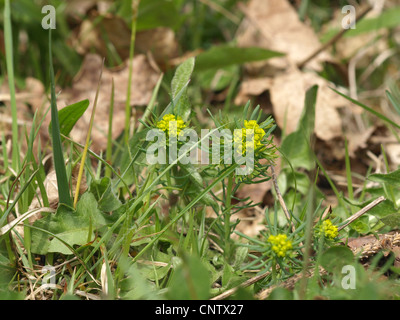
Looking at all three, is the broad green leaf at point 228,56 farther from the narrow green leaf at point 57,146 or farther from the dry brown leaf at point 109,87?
the narrow green leaf at point 57,146

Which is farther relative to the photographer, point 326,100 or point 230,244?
point 326,100

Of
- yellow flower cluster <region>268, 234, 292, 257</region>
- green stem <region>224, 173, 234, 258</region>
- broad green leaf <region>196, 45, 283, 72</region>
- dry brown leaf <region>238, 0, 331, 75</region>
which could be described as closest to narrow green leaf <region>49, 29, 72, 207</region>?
green stem <region>224, 173, 234, 258</region>

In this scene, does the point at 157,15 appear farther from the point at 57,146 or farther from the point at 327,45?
the point at 57,146

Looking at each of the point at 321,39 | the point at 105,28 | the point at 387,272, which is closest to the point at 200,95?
the point at 105,28

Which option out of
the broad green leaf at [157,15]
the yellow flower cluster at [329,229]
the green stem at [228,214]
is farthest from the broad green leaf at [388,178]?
the broad green leaf at [157,15]

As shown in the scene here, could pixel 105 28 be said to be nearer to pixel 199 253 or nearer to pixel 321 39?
pixel 321 39

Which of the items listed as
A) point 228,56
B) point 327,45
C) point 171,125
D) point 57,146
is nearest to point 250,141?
point 171,125
